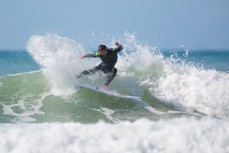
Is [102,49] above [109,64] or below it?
above

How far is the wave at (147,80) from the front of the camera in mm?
12586

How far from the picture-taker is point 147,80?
1534 cm

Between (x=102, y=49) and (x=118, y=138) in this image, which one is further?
(x=102, y=49)

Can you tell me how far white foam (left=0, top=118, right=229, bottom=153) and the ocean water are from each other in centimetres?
2

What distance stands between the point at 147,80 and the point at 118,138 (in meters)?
8.02

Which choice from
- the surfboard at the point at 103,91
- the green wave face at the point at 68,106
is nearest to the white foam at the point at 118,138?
the green wave face at the point at 68,106

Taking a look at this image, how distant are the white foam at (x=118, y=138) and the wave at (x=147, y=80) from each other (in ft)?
13.9

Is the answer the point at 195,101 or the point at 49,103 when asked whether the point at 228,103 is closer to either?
the point at 195,101

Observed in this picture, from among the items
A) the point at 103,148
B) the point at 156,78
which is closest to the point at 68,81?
the point at 156,78

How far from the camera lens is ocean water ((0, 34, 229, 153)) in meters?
7.30

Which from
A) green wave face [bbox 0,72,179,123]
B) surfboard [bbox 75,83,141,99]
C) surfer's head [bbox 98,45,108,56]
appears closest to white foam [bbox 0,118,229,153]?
green wave face [bbox 0,72,179,123]

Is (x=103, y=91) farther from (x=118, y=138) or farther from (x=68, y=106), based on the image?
(x=118, y=138)

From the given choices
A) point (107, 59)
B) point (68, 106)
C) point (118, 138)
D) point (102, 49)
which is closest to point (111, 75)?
point (107, 59)

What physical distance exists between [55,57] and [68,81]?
1.18 meters
